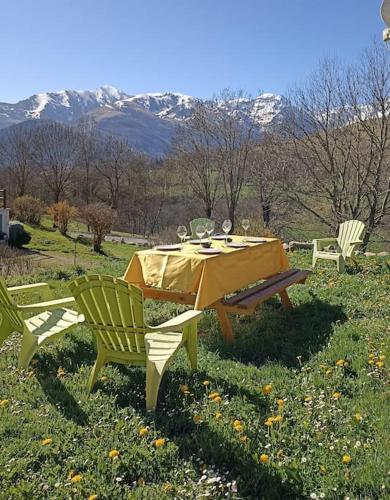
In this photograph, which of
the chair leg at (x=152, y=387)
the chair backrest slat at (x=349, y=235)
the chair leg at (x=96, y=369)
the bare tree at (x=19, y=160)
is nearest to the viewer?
the chair leg at (x=152, y=387)

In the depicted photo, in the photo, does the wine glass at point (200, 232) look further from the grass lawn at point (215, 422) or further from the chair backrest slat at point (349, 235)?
the chair backrest slat at point (349, 235)

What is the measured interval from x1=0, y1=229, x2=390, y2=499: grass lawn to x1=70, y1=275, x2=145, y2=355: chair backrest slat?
0.39 m

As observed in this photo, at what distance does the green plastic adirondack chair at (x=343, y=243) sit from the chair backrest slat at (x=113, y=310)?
486 centimetres

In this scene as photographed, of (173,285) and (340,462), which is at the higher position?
(173,285)

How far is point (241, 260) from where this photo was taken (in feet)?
15.4

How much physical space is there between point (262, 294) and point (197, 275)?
812 mm

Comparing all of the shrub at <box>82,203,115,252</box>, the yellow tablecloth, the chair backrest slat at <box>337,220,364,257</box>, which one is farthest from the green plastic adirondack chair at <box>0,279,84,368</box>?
the shrub at <box>82,203,115,252</box>

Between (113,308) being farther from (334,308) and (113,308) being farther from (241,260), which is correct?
(334,308)

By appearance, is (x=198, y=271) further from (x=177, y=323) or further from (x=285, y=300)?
(x=285, y=300)

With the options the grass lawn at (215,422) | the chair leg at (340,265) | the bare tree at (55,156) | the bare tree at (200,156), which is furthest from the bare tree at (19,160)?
the grass lawn at (215,422)

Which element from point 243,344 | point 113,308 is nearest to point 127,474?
point 113,308

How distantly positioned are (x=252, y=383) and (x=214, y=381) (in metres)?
0.29

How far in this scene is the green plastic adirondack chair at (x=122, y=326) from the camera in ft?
9.12

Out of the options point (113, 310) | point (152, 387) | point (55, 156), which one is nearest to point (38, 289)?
point (113, 310)
